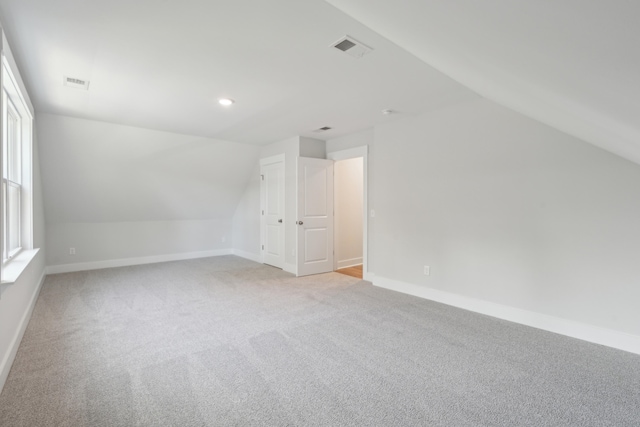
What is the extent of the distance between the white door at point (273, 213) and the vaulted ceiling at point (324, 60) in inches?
56.0

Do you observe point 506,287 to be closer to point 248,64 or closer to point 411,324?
point 411,324

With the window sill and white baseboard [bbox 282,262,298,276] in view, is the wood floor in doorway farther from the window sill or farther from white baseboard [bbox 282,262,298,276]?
the window sill

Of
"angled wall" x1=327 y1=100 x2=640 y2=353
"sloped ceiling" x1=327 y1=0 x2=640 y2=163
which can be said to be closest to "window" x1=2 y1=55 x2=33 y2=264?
"sloped ceiling" x1=327 y1=0 x2=640 y2=163

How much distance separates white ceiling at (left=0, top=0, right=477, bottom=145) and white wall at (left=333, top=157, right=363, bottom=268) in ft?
5.67

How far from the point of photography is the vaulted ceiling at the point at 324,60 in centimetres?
86

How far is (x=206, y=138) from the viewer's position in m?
5.36

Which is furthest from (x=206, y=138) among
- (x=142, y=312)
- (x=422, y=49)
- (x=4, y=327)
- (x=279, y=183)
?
(x=422, y=49)

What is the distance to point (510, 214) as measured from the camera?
3225mm

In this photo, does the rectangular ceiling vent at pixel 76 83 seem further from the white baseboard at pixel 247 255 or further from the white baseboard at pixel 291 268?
the white baseboard at pixel 247 255

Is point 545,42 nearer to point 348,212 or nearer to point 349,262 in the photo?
point 348,212

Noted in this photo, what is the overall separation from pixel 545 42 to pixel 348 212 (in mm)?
5128

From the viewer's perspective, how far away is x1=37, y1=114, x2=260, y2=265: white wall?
461 centimetres

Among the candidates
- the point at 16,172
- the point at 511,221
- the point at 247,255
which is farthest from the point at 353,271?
the point at 16,172

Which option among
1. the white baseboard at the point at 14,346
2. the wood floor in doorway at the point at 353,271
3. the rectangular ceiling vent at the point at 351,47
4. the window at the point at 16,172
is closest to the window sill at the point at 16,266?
the window at the point at 16,172
